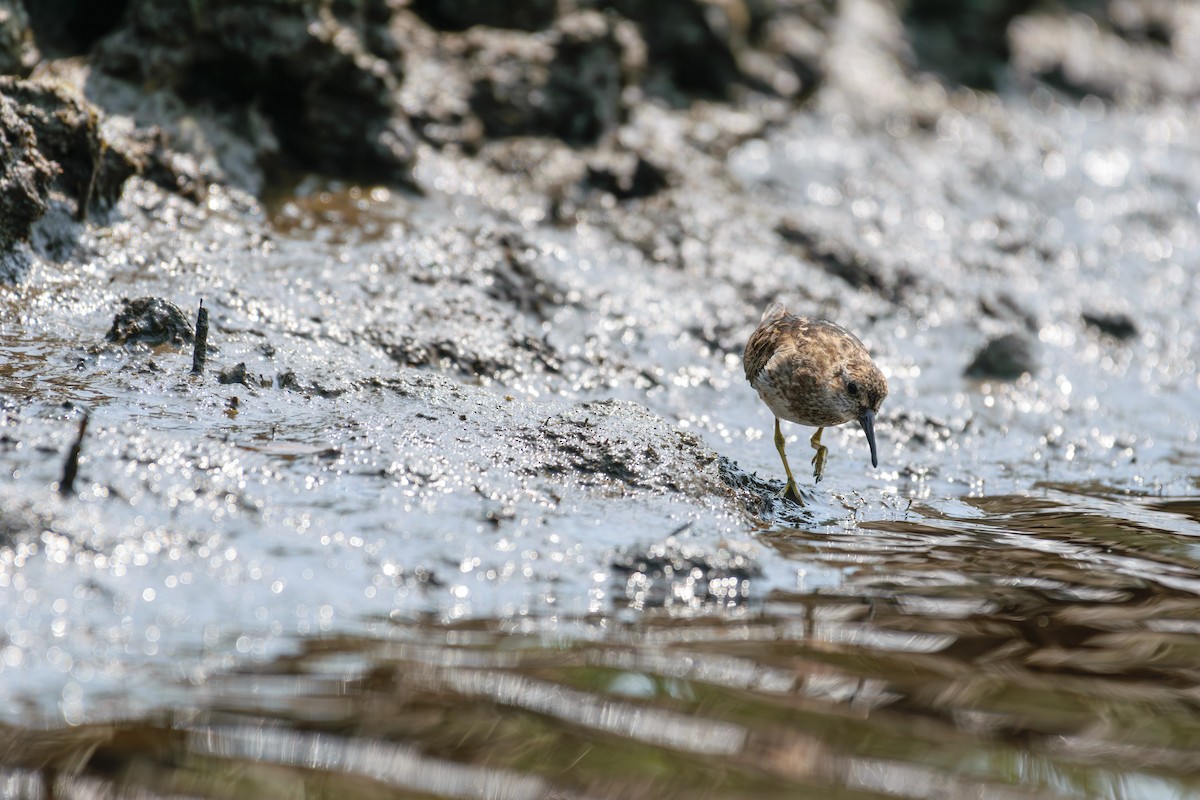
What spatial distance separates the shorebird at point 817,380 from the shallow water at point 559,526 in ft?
1.13

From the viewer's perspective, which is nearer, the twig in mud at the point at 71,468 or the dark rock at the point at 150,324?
the twig in mud at the point at 71,468

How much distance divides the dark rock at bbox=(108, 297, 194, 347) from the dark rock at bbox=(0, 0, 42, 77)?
8.66ft

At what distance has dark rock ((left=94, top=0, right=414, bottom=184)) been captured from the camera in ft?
27.7

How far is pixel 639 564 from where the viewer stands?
4723 millimetres

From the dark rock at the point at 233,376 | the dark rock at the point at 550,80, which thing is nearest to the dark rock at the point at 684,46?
the dark rock at the point at 550,80

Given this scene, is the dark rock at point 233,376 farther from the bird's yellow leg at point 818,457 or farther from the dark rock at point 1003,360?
the dark rock at point 1003,360

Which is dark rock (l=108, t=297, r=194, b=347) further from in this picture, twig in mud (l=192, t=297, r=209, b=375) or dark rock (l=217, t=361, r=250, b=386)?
dark rock (l=217, t=361, r=250, b=386)

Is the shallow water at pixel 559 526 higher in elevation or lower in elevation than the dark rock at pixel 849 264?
lower

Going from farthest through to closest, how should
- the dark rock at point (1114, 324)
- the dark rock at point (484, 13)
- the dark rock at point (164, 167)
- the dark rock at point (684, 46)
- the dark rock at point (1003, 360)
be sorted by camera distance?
Result: the dark rock at point (684, 46), the dark rock at point (484, 13), the dark rock at point (1114, 324), the dark rock at point (1003, 360), the dark rock at point (164, 167)

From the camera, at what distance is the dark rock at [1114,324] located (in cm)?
963

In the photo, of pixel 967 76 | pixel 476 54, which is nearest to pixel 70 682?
pixel 476 54

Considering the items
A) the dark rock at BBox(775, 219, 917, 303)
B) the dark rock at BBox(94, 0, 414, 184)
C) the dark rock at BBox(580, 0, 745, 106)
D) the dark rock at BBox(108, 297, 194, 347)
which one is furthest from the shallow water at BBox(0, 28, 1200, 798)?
the dark rock at BBox(580, 0, 745, 106)

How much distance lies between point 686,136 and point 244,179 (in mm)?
4207

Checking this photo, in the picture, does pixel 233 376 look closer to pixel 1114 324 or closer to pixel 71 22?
pixel 71 22
